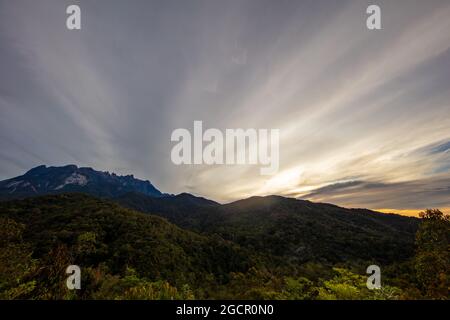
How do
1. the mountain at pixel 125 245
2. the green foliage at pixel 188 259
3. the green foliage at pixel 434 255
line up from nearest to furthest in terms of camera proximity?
the green foliage at pixel 434 255
the green foliage at pixel 188 259
the mountain at pixel 125 245

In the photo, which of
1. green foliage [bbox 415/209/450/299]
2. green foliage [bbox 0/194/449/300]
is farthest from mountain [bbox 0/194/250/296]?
green foliage [bbox 415/209/450/299]

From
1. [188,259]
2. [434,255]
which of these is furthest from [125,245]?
[434,255]

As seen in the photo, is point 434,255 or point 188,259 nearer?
point 434,255

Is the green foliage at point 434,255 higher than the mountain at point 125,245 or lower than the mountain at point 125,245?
higher

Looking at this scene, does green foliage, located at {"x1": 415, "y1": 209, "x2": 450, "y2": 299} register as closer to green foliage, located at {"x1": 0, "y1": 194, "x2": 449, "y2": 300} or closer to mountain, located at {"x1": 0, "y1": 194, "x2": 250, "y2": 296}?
green foliage, located at {"x1": 0, "y1": 194, "x2": 449, "y2": 300}

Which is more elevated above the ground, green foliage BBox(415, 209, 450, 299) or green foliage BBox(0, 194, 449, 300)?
green foliage BBox(415, 209, 450, 299)

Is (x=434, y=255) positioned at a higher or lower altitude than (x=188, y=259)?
higher

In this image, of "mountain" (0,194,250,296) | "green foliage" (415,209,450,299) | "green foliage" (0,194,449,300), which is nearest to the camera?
"green foliage" (415,209,450,299)

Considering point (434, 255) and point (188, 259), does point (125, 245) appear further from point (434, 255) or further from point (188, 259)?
point (434, 255)

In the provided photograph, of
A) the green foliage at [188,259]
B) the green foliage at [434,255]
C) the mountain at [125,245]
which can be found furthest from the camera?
the mountain at [125,245]

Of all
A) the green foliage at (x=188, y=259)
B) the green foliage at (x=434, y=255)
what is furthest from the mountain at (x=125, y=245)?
the green foliage at (x=434, y=255)

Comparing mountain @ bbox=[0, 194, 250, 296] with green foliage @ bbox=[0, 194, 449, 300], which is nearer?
green foliage @ bbox=[0, 194, 449, 300]

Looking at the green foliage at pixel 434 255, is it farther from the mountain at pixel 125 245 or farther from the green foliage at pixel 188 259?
the mountain at pixel 125 245
